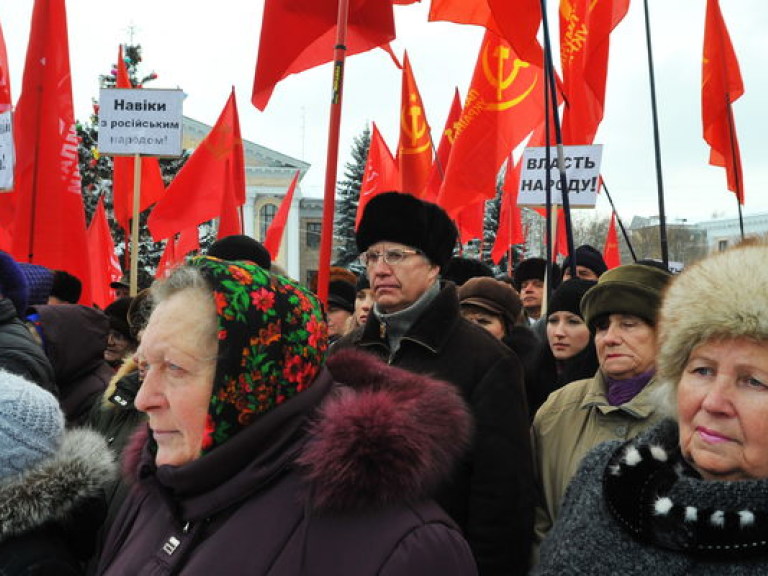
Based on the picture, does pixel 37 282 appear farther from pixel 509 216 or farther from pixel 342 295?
pixel 509 216

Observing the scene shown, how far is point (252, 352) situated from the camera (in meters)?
1.52

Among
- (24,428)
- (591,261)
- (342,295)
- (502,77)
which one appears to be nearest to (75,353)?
(24,428)

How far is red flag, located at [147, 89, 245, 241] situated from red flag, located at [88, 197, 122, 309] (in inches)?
56.1

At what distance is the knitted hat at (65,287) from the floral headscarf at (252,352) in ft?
14.4

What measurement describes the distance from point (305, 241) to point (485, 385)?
184 feet

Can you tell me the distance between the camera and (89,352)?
3.77 meters

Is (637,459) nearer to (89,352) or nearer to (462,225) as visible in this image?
(89,352)

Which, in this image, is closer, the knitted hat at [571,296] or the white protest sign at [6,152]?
the knitted hat at [571,296]

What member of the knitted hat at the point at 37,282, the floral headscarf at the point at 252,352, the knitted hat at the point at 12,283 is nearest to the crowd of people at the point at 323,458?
the floral headscarf at the point at 252,352

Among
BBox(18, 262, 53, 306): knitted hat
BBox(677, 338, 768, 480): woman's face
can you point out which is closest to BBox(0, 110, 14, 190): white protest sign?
BBox(18, 262, 53, 306): knitted hat

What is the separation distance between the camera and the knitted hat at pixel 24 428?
1851 millimetres

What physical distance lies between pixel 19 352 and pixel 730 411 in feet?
8.31

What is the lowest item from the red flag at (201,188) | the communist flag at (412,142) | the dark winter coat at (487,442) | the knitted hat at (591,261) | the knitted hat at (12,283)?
the dark winter coat at (487,442)

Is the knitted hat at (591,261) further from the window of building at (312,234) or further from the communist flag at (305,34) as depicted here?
the window of building at (312,234)
